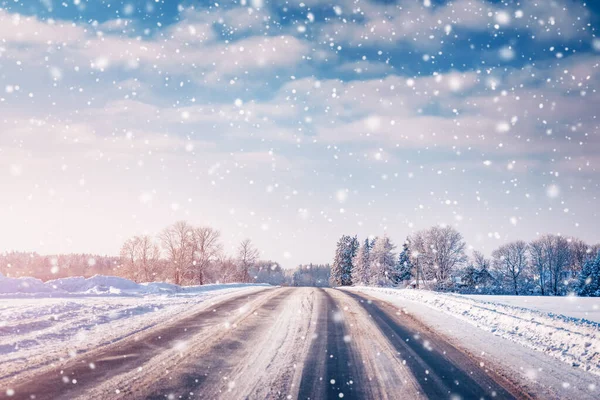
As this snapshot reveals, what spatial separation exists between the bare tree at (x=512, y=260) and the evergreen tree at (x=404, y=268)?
22.4m

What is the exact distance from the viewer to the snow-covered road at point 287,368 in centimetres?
518

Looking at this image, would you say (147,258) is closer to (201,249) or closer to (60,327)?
(201,249)

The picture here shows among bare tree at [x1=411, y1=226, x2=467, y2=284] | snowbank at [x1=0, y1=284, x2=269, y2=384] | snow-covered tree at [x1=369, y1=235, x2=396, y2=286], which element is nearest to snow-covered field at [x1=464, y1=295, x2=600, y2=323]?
snowbank at [x1=0, y1=284, x2=269, y2=384]

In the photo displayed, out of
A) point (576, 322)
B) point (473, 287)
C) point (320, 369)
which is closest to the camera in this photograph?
point (320, 369)

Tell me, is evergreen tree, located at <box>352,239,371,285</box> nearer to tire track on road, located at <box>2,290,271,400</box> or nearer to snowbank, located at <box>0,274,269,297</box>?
snowbank, located at <box>0,274,269,297</box>

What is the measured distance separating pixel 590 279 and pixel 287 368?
69.4 meters

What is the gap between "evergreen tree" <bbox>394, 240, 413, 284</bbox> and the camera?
7556 cm

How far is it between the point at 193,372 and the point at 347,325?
614cm

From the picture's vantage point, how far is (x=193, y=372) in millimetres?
5922

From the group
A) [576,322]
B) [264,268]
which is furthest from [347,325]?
[264,268]

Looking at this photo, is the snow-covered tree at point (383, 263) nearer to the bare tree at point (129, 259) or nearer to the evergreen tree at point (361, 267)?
the evergreen tree at point (361, 267)

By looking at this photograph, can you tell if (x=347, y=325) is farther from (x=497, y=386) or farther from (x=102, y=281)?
(x=102, y=281)

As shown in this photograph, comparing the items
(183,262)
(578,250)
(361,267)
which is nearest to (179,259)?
(183,262)

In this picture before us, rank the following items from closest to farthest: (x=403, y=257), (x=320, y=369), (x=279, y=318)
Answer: (x=320, y=369) → (x=279, y=318) → (x=403, y=257)
